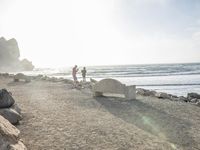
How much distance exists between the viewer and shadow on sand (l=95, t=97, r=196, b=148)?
9.95 metres

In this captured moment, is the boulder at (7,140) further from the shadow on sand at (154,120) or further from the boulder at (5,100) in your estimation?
the shadow on sand at (154,120)

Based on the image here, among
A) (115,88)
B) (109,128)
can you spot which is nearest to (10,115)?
(109,128)

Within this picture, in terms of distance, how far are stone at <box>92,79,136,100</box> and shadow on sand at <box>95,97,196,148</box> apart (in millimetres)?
1368

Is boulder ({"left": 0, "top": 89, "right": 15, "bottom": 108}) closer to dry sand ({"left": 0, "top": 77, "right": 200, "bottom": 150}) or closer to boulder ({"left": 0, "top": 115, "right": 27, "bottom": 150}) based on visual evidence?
dry sand ({"left": 0, "top": 77, "right": 200, "bottom": 150})

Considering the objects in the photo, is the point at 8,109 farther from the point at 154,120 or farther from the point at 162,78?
the point at 162,78

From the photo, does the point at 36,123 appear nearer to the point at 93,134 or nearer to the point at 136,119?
the point at 93,134

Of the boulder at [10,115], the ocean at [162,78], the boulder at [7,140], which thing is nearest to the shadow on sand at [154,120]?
the boulder at [10,115]

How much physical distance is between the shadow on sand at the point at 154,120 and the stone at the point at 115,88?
1368 mm

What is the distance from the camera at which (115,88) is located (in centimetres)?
1897

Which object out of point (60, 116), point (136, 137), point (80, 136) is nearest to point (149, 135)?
point (136, 137)

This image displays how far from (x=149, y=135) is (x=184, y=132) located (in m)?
1.68

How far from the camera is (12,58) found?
198 m

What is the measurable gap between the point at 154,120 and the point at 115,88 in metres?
6.67

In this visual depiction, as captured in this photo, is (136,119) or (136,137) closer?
(136,137)
